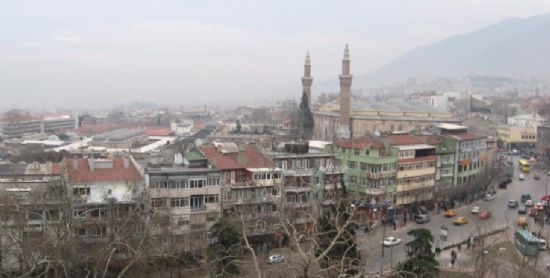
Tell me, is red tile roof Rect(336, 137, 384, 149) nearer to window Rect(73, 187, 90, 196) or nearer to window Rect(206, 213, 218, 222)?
window Rect(206, 213, 218, 222)

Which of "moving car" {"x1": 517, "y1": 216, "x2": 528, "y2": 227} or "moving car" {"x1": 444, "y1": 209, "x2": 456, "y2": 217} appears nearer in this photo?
"moving car" {"x1": 517, "y1": 216, "x2": 528, "y2": 227}

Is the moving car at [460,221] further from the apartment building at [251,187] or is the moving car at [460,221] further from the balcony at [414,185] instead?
the apartment building at [251,187]

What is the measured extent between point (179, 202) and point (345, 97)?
113 ft

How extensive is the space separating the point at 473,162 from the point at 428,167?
4.67 meters

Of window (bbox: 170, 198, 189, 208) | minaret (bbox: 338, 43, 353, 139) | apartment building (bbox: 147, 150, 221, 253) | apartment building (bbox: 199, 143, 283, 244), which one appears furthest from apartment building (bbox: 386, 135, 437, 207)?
minaret (bbox: 338, 43, 353, 139)

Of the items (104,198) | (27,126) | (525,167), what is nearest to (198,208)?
(104,198)

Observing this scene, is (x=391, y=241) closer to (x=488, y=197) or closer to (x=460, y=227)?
(x=460, y=227)

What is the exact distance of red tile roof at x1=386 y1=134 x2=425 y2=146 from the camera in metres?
27.0

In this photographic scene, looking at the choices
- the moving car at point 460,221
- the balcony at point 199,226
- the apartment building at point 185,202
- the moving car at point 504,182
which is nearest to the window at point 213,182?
the apartment building at point 185,202

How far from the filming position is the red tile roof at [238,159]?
21.4m

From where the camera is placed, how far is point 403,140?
27.8m

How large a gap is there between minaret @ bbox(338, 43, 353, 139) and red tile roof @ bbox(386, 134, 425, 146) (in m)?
20.1

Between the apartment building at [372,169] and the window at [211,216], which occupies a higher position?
the apartment building at [372,169]

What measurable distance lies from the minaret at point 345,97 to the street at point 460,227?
19.2 meters
